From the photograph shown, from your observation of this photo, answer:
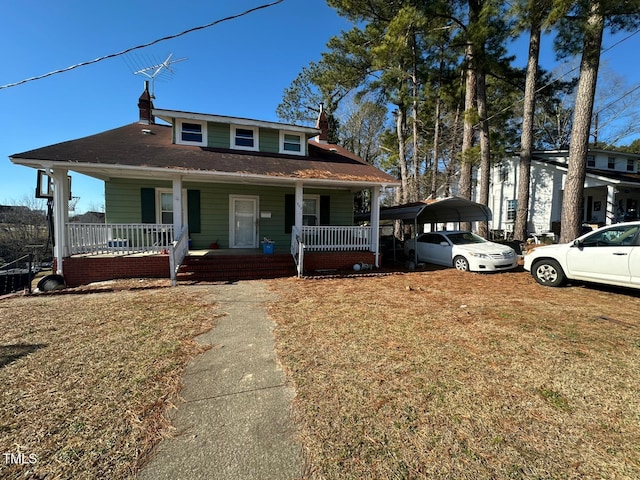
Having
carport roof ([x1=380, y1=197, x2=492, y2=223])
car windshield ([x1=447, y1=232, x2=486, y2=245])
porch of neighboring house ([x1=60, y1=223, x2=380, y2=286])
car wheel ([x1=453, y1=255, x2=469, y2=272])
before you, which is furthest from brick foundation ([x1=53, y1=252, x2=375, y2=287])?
car windshield ([x1=447, y1=232, x2=486, y2=245])

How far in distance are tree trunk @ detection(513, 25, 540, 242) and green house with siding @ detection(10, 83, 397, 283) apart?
7.01m

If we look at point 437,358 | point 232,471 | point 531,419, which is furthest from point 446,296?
point 232,471

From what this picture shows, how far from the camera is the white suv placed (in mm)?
5574

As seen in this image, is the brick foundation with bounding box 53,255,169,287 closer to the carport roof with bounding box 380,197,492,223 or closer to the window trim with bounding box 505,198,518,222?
the carport roof with bounding box 380,197,492,223

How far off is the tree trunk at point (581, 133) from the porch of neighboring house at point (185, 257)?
22.7 ft

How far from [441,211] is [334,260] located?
6.25 meters

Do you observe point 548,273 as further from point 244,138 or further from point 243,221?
point 244,138

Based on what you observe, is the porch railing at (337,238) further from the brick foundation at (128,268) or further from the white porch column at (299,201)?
the brick foundation at (128,268)

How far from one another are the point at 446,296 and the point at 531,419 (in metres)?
4.14

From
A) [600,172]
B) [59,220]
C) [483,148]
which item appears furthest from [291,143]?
[600,172]

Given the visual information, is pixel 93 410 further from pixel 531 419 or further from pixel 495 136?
pixel 495 136

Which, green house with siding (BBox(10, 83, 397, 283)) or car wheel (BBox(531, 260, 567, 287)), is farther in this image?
green house with siding (BBox(10, 83, 397, 283))

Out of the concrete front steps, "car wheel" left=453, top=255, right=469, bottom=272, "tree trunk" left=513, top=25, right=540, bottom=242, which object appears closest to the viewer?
the concrete front steps

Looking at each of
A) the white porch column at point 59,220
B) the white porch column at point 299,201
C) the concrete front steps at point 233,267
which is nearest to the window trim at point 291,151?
the white porch column at point 299,201
